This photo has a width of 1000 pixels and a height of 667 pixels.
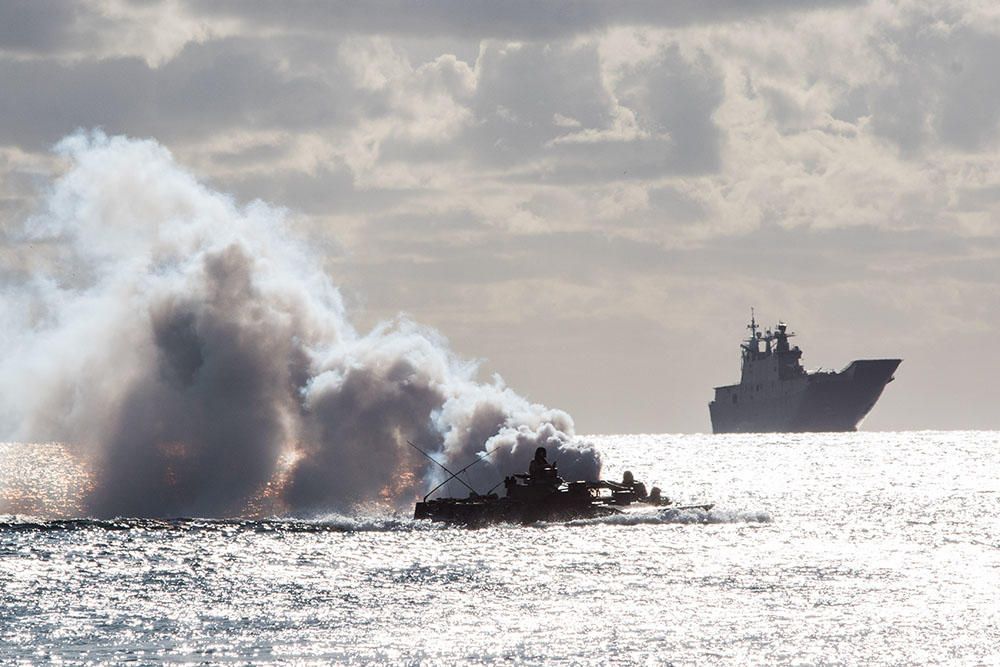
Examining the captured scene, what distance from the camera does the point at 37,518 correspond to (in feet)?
344

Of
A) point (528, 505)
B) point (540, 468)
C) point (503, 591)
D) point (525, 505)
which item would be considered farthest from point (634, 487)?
point (503, 591)

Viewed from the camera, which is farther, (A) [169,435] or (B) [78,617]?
(A) [169,435]

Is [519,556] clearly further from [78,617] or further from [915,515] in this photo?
[915,515]

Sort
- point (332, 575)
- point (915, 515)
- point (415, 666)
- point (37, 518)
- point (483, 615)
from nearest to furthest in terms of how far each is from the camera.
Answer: point (415, 666)
point (483, 615)
point (332, 575)
point (37, 518)
point (915, 515)

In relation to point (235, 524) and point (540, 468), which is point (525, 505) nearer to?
point (540, 468)

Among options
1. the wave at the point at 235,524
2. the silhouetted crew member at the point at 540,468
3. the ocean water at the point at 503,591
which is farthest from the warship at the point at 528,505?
the wave at the point at 235,524

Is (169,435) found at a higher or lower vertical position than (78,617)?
higher

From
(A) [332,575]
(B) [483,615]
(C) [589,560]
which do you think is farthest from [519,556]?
(B) [483,615]

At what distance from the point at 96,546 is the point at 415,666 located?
38.6 m

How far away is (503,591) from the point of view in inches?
2507

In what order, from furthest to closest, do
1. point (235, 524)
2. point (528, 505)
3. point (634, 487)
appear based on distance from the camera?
point (634, 487)
point (235, 524)
point (528, 505)

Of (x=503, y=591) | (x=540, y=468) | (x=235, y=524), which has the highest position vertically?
(x=540, y=468)

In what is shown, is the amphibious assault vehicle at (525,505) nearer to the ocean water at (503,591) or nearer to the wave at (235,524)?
the ocean water at (503,591)

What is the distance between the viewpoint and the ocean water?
2012 inches
